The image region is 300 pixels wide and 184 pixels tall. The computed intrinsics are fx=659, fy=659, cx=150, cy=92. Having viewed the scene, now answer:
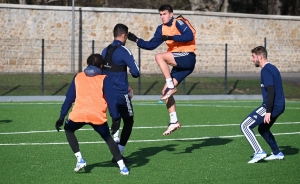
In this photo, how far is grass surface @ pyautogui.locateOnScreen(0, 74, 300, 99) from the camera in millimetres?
29469

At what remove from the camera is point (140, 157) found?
12.1 meters

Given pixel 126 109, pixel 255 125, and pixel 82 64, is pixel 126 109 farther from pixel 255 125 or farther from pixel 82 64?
pixel 82 64

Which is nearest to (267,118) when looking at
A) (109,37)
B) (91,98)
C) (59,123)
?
(91,98)

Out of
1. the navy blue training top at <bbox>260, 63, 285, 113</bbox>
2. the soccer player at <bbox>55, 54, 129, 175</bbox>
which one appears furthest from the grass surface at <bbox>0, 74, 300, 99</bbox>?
the soccer player at <bbox>55, 54, 129, 175</bbox>

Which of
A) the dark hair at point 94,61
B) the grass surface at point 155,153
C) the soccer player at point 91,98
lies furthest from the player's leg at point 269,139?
the dark hair at point 94,61

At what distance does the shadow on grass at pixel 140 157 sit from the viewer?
11.0 m

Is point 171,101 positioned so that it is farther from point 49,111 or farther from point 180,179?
point 49,111

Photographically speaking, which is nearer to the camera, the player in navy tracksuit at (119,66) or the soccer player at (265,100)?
the soccer player at (265,100)

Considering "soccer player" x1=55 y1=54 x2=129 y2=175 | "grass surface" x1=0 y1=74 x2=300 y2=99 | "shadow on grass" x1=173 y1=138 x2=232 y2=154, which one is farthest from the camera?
"grass surface" x1=0 y1=74 x2=300 y2=99

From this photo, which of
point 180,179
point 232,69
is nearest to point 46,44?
point 232,69

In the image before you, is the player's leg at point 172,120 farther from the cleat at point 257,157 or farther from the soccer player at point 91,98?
the soccer player at point 91,98

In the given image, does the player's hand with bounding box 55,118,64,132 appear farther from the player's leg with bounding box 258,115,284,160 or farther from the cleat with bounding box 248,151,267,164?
the player's leg with bounding box 258,115,284,160

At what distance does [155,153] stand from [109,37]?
25.2 m

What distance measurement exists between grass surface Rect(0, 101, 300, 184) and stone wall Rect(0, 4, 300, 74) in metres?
14.2
